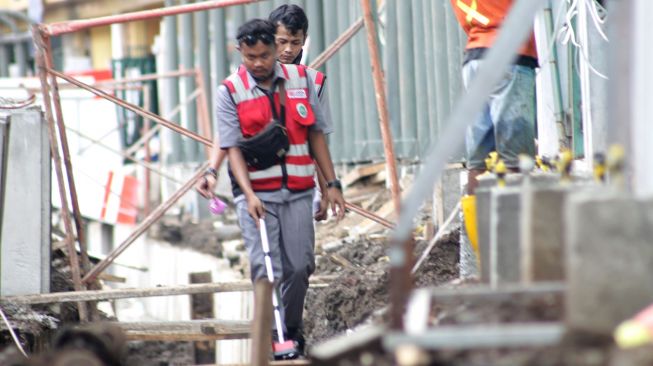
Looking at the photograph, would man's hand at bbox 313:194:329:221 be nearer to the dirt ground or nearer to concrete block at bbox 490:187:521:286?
the dirt ground

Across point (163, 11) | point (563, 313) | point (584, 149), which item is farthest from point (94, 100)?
point (563, 313)

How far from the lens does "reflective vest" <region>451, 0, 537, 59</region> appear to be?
8.73 m

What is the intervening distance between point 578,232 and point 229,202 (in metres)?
13.1

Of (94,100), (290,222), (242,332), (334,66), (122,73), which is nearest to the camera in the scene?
(290,222)

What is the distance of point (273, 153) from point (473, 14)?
1.59 metres

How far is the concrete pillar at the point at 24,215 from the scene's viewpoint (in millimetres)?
9852

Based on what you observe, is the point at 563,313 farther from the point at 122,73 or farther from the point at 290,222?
the point at 122,73

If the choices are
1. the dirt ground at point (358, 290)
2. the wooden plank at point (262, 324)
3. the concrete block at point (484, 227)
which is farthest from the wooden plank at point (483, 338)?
the dirt ground at point (358, 290)

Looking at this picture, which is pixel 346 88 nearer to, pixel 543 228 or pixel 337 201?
pixel 337 201

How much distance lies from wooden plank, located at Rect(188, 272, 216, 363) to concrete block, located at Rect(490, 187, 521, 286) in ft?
24.9

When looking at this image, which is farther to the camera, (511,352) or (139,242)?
(139,242)

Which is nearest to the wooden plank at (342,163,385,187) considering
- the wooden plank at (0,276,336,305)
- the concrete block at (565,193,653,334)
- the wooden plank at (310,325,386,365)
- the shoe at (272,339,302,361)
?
the wooden plank at (0,276,336,305)

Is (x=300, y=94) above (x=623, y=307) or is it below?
above

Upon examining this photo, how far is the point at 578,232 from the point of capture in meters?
4.68
